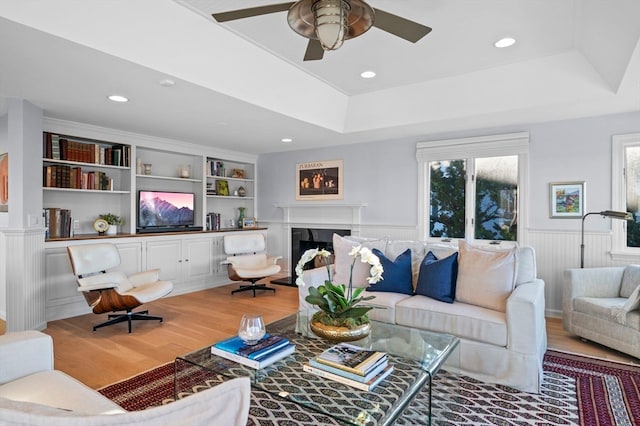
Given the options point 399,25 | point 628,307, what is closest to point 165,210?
point 399,25

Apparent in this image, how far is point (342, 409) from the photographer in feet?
5.06

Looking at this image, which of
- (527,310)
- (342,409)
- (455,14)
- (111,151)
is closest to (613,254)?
(527,310)

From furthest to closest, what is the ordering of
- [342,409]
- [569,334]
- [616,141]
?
1. [616,141]
2. [569,334]
3. [342,409]

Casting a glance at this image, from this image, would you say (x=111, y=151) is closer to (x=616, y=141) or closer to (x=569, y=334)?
(x=569, y=334)

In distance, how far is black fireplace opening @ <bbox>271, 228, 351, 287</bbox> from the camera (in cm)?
598

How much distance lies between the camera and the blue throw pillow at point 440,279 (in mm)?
3059

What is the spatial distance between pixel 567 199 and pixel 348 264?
2672 millimetres

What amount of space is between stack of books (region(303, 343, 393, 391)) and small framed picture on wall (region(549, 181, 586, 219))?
3.44 metres

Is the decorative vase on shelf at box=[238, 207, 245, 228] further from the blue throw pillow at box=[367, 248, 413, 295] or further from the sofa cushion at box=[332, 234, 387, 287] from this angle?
the blue throw pillow at box=[367, 248, 413, 295]

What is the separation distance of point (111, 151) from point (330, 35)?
413 cm

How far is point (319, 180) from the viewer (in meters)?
6.15

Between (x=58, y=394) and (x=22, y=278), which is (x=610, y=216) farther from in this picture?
(x=22, y=278)

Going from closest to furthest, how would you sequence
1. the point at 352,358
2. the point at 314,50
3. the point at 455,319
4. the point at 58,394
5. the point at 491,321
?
the point at 58,394
the point at 352,358
the point at 314,50
the point at 491,321
the point at 455,319

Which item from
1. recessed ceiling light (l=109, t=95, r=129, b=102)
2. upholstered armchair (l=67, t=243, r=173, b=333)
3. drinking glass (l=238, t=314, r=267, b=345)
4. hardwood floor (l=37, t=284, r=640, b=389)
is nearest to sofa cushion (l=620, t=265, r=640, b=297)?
hardwood floor (l=37, t=284, r=640, b=389)
